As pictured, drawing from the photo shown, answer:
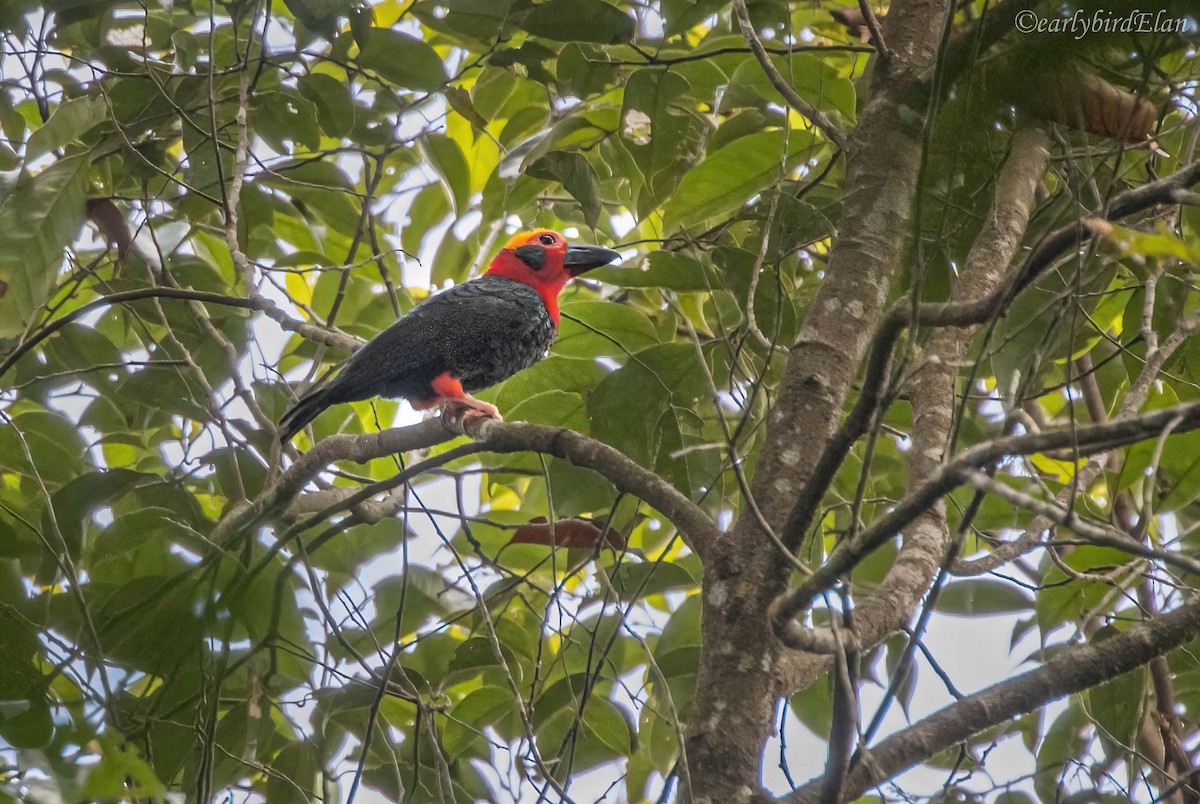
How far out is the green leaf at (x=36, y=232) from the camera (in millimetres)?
2352

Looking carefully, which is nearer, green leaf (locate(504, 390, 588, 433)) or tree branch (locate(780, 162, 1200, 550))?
tree branch (locate(780, 162, 1200, 550))

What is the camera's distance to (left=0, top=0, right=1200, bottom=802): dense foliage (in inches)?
84.7

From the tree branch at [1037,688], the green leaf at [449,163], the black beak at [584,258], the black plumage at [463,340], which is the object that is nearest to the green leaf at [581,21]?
the green leaf at [449,163]

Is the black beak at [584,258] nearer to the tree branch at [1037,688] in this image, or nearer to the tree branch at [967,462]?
the tree branch at [1037,688]

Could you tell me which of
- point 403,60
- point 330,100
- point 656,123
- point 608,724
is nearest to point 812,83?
point 656,123

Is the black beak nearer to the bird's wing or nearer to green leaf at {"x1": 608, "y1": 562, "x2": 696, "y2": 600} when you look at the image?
the bird's wing

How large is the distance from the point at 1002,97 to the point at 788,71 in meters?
0.94

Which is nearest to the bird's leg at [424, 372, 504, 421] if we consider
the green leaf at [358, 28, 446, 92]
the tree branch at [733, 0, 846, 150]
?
the green leaf at [358, 28, 446, 92]

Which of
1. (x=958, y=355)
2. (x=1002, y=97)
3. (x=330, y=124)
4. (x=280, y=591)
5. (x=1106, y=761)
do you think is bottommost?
(x=280, y=591)

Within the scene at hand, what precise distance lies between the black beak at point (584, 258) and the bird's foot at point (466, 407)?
73cm

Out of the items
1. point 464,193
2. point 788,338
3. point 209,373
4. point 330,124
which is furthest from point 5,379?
point 788,338

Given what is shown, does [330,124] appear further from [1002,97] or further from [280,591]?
[1002,97]

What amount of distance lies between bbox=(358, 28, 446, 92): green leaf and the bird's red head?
1149 mm

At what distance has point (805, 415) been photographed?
1.86 m
